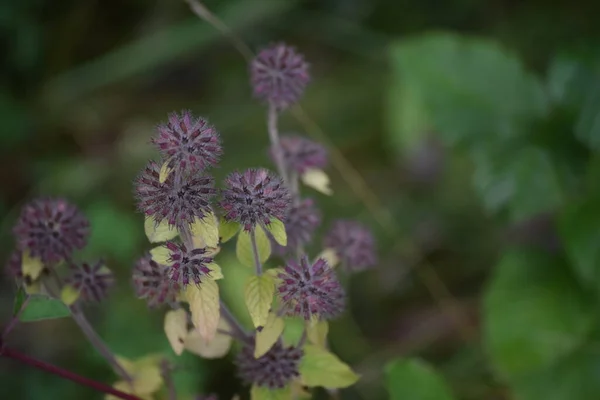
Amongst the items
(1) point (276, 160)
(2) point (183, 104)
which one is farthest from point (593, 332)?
(2) point (183, 104)

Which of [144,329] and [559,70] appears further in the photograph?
[144,329]

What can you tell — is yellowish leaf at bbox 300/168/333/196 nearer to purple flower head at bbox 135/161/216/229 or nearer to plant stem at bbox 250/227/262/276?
plant stem at bbox 250/227/262/276

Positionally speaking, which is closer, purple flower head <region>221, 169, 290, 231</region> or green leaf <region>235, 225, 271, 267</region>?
purple flower head <region>221, 169, 290, 231</region>

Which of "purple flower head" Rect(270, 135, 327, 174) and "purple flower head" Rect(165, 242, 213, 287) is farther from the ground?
"purple flower head" Rect(270, 135, 327, 174)

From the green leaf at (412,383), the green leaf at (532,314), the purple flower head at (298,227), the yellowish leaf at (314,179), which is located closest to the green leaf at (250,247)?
the purple flower head at (298,227)

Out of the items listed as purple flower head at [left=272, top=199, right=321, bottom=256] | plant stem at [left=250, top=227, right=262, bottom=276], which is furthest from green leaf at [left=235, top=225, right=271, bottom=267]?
purple flower head at [left=272, top=199, right=321, bottom=256]

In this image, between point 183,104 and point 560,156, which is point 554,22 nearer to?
point 560,156

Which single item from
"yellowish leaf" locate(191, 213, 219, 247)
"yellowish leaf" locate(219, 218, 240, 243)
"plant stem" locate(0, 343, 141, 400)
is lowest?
"plant stem" locate(0, 343, 141, 400)
